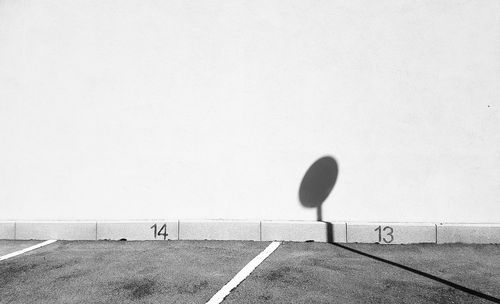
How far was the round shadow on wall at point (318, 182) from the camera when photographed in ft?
18.5

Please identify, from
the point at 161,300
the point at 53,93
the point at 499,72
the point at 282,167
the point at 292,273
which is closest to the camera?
the point at 161,300

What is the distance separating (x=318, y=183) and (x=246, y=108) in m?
1.66

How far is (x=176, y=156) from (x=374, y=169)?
3.16 meters

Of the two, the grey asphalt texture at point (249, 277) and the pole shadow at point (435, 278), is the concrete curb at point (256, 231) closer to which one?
the grey asphalt texture at point (249, 277)

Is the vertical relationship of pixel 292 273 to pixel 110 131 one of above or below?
below

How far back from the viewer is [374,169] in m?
5.56

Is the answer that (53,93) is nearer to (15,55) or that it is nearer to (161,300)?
(15,55)

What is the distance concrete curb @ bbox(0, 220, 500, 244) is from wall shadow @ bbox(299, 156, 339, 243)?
1.04 feet

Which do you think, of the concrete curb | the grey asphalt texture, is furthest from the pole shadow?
the concrete curb

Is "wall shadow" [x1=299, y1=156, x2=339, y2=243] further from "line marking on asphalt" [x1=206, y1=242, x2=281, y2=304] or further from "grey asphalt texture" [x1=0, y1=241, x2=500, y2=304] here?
"line marking on asphalt" [x1=206, y1=242, x2=281, y2=304]

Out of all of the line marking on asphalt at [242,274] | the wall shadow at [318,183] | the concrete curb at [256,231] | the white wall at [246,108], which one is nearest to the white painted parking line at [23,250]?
the concrete curb at [256,231]

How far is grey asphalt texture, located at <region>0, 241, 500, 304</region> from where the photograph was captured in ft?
11.5

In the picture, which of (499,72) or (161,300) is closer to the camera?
(161,300)

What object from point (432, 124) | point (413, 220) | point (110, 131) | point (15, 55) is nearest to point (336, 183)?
point (413, 220)
